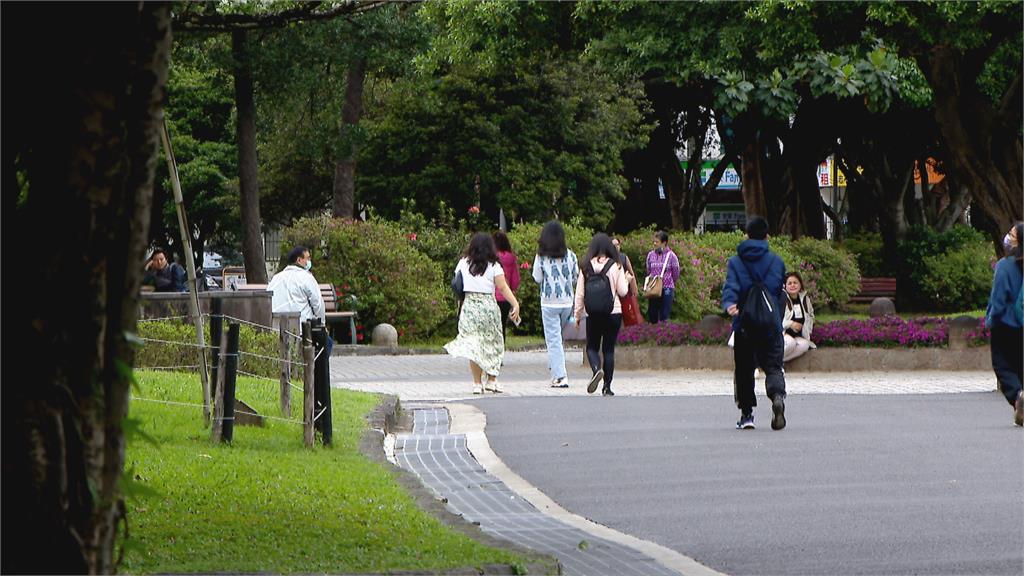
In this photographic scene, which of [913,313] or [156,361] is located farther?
[913,313]

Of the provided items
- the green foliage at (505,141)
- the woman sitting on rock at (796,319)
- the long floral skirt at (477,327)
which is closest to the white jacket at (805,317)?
the woman sitting on rock at (796,319)

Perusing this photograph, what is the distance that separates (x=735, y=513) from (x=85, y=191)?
6020 millimetres

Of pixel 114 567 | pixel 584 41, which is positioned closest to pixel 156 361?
pixel 584 41

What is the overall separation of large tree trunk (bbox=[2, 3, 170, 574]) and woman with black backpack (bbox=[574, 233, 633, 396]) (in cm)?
1376

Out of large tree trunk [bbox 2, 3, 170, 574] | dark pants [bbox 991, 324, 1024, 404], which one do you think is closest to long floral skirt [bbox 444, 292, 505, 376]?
dark pants [bbox 991, 324, 1024, 404]

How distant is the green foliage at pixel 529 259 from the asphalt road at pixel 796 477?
12.7 meters

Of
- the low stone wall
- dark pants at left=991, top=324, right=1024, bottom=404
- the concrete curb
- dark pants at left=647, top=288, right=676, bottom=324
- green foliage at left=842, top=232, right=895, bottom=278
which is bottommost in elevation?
the concrete curb

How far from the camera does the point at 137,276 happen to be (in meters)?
3.98

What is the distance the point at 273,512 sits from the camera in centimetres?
854

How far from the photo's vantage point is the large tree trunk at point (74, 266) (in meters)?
3.79

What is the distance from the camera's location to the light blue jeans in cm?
1880

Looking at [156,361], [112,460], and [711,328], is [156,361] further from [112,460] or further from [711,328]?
[112,460]

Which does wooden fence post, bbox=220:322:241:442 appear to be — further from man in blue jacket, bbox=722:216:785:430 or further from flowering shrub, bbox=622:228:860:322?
flowering shrub, bbox=622:228:860:322

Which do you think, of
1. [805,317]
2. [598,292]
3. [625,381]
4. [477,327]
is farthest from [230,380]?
[805,317]
